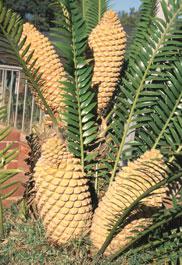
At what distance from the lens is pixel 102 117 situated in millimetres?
3596

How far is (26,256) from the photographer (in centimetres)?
305

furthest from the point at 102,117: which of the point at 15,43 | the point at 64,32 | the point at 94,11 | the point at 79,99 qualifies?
the point at 94,11

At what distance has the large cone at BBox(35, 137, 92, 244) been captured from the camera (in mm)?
3047

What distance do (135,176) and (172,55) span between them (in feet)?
3.22

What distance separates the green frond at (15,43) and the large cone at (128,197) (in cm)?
58

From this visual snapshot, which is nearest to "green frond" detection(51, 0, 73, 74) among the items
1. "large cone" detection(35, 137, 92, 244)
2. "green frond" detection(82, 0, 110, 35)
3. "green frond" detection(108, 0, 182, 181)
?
"green frond" detection(108, 0, 182, 181)

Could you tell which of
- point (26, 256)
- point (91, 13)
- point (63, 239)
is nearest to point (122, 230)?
point (63, 239)

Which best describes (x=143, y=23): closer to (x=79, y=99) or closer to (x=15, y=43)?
(x=79, y=99)

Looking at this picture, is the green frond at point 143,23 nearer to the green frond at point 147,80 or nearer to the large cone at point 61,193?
the green frond at point 147,80

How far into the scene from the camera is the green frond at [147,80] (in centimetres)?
337

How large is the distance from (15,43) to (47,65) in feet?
0.95

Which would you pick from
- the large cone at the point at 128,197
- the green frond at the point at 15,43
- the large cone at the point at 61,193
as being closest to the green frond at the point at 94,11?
the green frond at the point at 15,43

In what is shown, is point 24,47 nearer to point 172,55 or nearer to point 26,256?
point 172,55

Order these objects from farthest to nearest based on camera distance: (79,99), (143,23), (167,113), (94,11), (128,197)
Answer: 1. (94,11)
2. (143,23)
3. (167,113)
4. (79,99)
5. (128,197)
